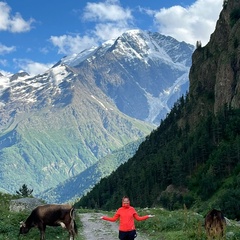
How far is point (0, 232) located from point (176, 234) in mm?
Result: 13215

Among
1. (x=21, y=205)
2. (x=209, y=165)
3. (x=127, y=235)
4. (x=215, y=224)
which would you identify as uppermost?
(x=209, y=165)

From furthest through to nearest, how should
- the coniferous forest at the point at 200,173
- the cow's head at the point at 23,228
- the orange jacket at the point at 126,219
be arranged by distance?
the coniferous forest at the point at 200,173, the cow's head at the point at 23,228, the orange jacket at the point at 126,219

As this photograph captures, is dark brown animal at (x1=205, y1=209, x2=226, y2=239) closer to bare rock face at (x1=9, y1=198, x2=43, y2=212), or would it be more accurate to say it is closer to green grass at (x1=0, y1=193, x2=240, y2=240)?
green grass at (x1=0, y1=193, x2=240, y2=240)

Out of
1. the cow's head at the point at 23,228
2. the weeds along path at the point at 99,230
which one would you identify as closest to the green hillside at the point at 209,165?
the weeds along path at the point at 99,230

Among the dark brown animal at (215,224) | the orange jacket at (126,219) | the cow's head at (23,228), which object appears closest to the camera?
the orange jacket at (126,219)

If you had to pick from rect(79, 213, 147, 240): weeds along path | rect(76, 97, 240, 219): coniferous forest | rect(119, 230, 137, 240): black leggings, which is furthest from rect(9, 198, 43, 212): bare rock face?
rect(76, 97, 240, 219): coniferous forest

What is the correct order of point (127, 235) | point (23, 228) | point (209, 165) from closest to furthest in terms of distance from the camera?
point (127, 235), point (23, 228), point (209, 165)

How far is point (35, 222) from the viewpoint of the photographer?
2667cm

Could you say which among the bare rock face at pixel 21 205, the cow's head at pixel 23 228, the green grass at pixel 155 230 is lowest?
the green grass at pixel 155 230

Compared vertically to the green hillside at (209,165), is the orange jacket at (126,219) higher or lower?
lower

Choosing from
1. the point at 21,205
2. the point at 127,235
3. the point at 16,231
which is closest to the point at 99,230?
the point at 16,231

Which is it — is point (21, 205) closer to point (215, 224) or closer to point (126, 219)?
point (215, 224)

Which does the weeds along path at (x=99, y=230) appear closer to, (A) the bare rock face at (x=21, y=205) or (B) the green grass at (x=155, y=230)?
(B) the green grass at (x=155, y=230)

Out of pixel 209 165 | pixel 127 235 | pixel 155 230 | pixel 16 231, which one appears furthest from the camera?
pixel 209 165
